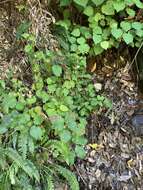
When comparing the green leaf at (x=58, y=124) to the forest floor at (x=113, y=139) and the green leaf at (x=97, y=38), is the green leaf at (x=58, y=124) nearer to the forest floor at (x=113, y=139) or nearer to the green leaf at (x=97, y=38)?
the forest floor at (x=113, y=139)

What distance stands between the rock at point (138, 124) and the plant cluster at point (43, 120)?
458 mm

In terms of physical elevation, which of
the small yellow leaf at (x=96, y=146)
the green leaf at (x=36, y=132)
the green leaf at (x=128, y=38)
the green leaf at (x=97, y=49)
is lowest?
the small yellow leaf at (x=96, y=146)

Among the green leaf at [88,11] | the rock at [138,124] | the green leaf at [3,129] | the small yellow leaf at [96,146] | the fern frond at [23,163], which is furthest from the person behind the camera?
the rock at [138,124]

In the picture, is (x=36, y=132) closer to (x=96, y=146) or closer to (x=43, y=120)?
(x=43, y=120)

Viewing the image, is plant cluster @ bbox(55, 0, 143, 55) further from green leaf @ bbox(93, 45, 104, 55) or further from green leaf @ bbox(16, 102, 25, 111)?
green leaf @ bbox(16, 102, 25, 111)

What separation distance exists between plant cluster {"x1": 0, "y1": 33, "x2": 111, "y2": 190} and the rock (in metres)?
0.46

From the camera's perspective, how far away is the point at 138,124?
13.9ft

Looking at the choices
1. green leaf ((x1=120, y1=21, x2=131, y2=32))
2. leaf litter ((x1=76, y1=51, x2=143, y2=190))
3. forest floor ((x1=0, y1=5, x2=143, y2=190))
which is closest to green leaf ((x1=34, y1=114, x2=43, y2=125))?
forest floor ((x1=0, y1=5, x2=143, y2=190))

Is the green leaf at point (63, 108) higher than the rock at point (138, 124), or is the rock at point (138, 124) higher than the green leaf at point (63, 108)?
the green leaf at point (63, 108)

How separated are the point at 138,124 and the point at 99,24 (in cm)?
109

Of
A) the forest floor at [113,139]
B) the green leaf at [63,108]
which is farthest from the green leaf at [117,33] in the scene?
the green leaf at [63,108]

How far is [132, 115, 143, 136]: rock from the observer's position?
4.24m

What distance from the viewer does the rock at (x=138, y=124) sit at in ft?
13.9

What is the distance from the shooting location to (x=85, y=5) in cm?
367
